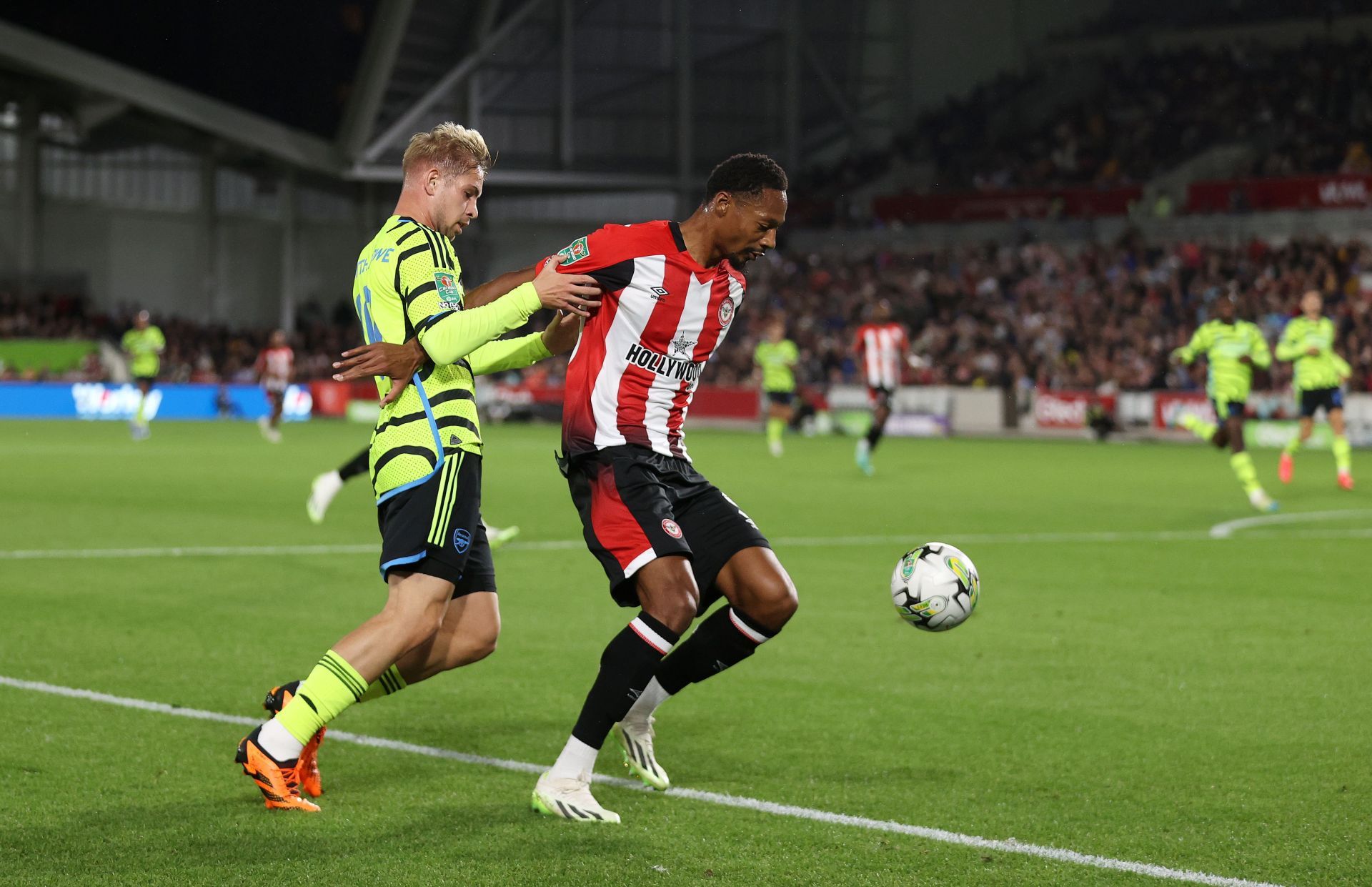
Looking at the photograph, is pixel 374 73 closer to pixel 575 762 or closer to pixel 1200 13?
pixel 1200 13

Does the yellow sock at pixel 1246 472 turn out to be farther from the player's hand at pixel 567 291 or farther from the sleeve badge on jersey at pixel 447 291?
the sleeve badge on jersey at pixel 447 291

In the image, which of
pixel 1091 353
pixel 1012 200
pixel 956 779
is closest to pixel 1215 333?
pixel 956 779

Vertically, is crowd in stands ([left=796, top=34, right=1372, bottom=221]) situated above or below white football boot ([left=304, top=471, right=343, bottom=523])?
above

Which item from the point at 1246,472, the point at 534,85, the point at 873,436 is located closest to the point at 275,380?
the point at 873,436

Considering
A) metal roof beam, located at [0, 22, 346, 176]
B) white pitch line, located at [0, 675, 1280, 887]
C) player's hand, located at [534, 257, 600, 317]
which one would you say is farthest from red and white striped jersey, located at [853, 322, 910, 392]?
metal roof beam, located at [0, 22, 346, 176]

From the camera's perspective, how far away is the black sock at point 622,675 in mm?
5254

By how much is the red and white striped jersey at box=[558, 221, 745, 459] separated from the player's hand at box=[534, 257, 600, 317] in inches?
10.0

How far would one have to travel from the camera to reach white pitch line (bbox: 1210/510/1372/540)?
14766 mm

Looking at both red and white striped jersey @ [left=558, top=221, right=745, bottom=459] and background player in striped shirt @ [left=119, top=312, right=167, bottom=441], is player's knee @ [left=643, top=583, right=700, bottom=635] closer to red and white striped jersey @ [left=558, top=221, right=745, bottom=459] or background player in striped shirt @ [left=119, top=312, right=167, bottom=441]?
red and white striped jersey @ [left=558, top=221, right=745, bottom=459]

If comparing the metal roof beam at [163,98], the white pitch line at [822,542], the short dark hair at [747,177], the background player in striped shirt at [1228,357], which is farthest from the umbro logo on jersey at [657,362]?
the metal roof beam at [163,98]

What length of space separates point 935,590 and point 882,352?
1861cm

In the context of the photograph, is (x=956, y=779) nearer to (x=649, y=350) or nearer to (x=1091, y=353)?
(x=649, y=350)

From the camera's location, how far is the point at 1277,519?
15.9 meters

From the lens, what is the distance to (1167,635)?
894 centimetres
